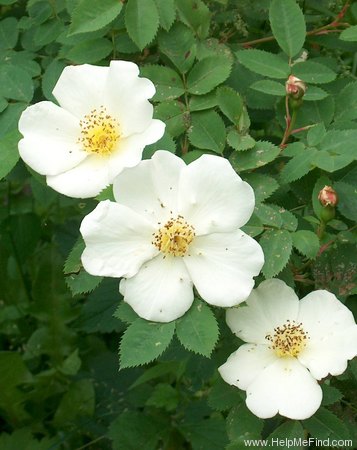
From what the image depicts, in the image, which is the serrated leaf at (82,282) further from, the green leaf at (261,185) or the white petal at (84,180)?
the green leaf at (261,185)

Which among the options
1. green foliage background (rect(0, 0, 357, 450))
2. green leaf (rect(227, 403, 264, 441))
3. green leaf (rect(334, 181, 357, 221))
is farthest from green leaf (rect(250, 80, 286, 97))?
green leaf (rect(227, 403, 264, 441))

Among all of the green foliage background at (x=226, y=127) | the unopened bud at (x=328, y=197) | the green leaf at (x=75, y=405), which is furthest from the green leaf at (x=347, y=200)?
the green leaf at (x=75, y=405)

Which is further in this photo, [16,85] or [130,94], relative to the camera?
[16,85]

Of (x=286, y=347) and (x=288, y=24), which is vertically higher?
(x=288, y=24)

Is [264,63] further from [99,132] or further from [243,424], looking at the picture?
[243,424]

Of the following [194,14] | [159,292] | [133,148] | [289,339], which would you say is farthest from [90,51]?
[289,339]

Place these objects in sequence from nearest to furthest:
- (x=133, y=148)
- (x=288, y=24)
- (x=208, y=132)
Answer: (x=133, y=148), (x=208, y=132), (x=288, y=24)
